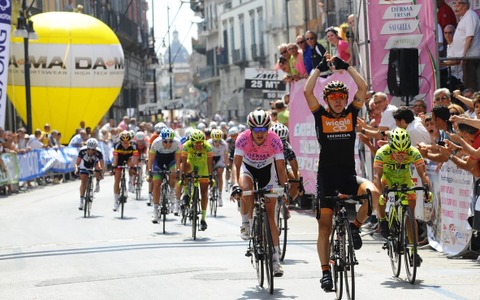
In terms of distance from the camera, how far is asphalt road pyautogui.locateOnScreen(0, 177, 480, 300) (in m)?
10.9

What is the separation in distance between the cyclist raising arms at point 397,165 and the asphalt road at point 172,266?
776mm

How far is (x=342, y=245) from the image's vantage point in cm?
968

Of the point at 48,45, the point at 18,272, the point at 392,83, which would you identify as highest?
the point at 48,45

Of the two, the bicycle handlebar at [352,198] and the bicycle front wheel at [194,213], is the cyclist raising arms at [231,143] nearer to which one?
the bicycle front wheel at [194,213]

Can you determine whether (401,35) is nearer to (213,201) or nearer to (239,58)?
(213,201)

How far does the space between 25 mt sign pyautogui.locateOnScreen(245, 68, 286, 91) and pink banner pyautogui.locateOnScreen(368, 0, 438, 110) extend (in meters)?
16.0

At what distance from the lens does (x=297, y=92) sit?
2177 cm

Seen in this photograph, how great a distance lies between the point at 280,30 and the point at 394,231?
6511 cm

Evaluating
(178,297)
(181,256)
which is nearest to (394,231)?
(178,297)

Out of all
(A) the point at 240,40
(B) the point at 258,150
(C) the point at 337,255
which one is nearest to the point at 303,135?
(B) the point at 258,150

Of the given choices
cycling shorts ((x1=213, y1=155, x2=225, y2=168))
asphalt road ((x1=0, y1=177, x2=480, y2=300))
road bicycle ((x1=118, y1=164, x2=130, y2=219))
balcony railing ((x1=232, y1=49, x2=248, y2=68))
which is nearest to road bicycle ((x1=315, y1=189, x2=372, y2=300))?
asphalt road ((x1=0, y1=177, x2=480, y2=300))

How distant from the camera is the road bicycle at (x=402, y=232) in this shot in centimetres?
1127

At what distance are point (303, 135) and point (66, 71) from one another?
26118 mm

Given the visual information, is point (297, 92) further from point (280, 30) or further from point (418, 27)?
point (280, 30)
